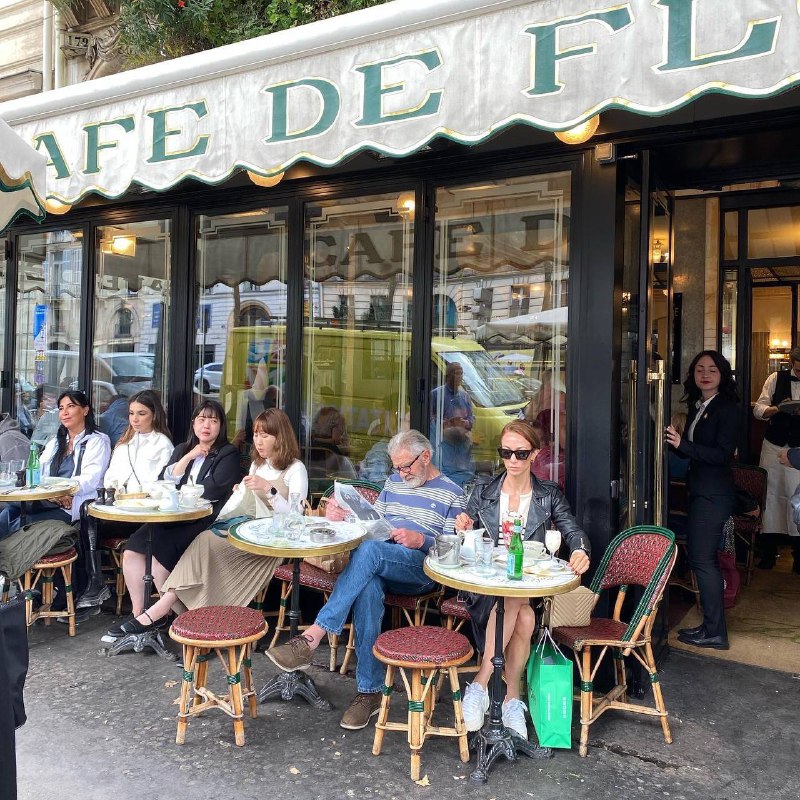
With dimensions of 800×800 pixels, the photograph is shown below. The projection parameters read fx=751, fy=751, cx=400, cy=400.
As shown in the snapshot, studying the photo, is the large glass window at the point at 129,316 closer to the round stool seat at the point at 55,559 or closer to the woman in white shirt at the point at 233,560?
the round stool seat at the point at 55,559

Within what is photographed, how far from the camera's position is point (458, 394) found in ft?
16.8

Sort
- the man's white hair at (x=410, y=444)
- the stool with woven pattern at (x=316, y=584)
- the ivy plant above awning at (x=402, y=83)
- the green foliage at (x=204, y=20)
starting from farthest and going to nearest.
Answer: the green foliage at (x=204, y=20) → the stool with woven pattern at (x=316, y=584) → the man's white hair at (x=410, y=444) → the ivy plant above awning at (x=402, y=83)

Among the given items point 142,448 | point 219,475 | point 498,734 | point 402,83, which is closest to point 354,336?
point 219,475

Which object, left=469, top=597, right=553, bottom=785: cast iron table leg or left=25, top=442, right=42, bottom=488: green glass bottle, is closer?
left=469, top=597, right=553, bottom=785: cast iron table leg

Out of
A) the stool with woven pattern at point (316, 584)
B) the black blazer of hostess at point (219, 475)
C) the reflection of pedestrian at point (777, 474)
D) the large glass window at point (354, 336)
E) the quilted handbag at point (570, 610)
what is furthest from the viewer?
the reflection of pedestrian at point (777, 474)

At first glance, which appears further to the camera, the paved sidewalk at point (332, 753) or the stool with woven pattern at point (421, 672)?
the stool with woven pattern at point (421, 672)

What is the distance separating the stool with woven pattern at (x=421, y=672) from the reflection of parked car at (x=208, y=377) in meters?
3.28

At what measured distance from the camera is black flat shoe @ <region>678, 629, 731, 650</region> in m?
4.82

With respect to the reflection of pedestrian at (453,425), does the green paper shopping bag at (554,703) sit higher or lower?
lower

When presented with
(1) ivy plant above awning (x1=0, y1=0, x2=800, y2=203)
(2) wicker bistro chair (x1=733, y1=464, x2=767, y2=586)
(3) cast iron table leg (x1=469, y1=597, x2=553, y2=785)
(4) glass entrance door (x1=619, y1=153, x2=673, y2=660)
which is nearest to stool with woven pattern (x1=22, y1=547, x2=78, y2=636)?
(1) ivy plant above awning (x1=0, y1=0, x2=800, y2=203)

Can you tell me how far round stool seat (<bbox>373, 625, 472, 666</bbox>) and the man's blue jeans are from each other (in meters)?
0.30

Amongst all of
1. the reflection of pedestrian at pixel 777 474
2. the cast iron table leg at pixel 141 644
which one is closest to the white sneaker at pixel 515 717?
the cast iron table leg at pixel 141 644

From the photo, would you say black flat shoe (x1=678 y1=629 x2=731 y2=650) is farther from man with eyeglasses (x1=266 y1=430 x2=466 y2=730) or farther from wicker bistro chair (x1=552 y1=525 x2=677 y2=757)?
man with eyeglasses (x1=266 y1=430 x2=466 y2=730)

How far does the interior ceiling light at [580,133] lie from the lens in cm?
409
